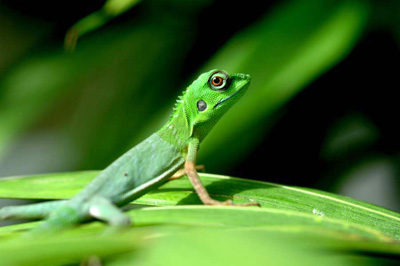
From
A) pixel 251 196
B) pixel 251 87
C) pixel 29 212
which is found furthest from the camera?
pixel 251 87

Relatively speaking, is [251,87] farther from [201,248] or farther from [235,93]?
[201,248]

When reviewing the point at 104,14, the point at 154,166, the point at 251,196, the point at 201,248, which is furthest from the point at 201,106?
the point at 201,248

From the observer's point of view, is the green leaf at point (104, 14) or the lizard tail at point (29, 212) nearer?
the lizard tail at point (29, 212)

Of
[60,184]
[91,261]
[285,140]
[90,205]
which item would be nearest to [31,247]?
[91,261]

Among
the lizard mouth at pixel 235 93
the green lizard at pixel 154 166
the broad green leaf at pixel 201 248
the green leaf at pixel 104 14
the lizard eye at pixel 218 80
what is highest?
the green leaf at pixel 104 14

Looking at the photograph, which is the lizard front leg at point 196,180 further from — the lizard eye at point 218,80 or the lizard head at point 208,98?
the lizard eye at point 218,80

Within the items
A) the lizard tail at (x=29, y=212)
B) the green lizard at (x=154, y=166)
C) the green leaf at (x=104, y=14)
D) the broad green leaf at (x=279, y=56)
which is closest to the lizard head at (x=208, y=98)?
the green lizard at (x=154, y=166)

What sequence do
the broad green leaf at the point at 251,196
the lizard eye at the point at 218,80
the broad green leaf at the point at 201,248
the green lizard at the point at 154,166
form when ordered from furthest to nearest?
1. the lizard eye at the point at 218,80
2. the broad green leaf at the point at 251,196
3. the green lizard at the point at 154,166
4. the broad green leaf at the point at 201,248
